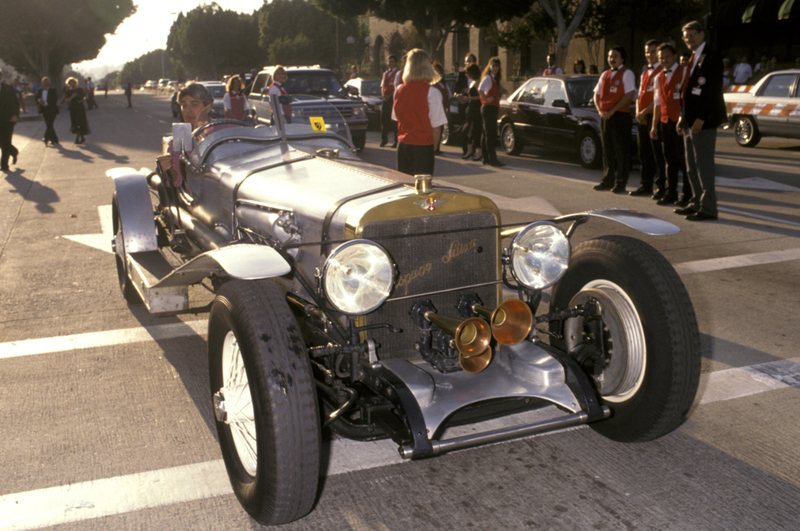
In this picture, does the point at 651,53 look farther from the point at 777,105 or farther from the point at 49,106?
the point at 49,106

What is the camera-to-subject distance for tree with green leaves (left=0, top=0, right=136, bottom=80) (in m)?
49.6

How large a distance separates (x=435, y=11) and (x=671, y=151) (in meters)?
29.5

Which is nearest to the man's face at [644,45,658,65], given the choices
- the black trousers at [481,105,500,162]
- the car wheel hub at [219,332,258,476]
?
the black trousers at [481,105,500,162]

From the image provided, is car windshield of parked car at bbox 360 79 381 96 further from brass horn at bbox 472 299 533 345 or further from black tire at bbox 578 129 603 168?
brass horn at bbox 472 299 533 345

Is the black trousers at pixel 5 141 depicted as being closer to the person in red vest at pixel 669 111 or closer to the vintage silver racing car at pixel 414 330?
the person in red vest at pixel 669 111

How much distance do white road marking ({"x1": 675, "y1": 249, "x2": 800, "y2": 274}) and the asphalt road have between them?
3cm

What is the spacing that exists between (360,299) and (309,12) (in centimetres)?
6722

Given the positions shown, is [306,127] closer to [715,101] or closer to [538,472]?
[538,472]

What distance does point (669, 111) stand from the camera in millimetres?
8773

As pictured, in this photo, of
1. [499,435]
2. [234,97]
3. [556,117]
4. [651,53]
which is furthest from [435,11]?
[499,435]

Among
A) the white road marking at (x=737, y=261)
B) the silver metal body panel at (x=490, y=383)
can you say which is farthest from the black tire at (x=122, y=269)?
the white road marking at (x=737, y=261)

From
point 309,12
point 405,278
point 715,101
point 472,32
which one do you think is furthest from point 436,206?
point 309,12

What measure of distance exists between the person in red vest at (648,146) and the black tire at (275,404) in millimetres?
7679

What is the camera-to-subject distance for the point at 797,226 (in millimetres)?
8008
